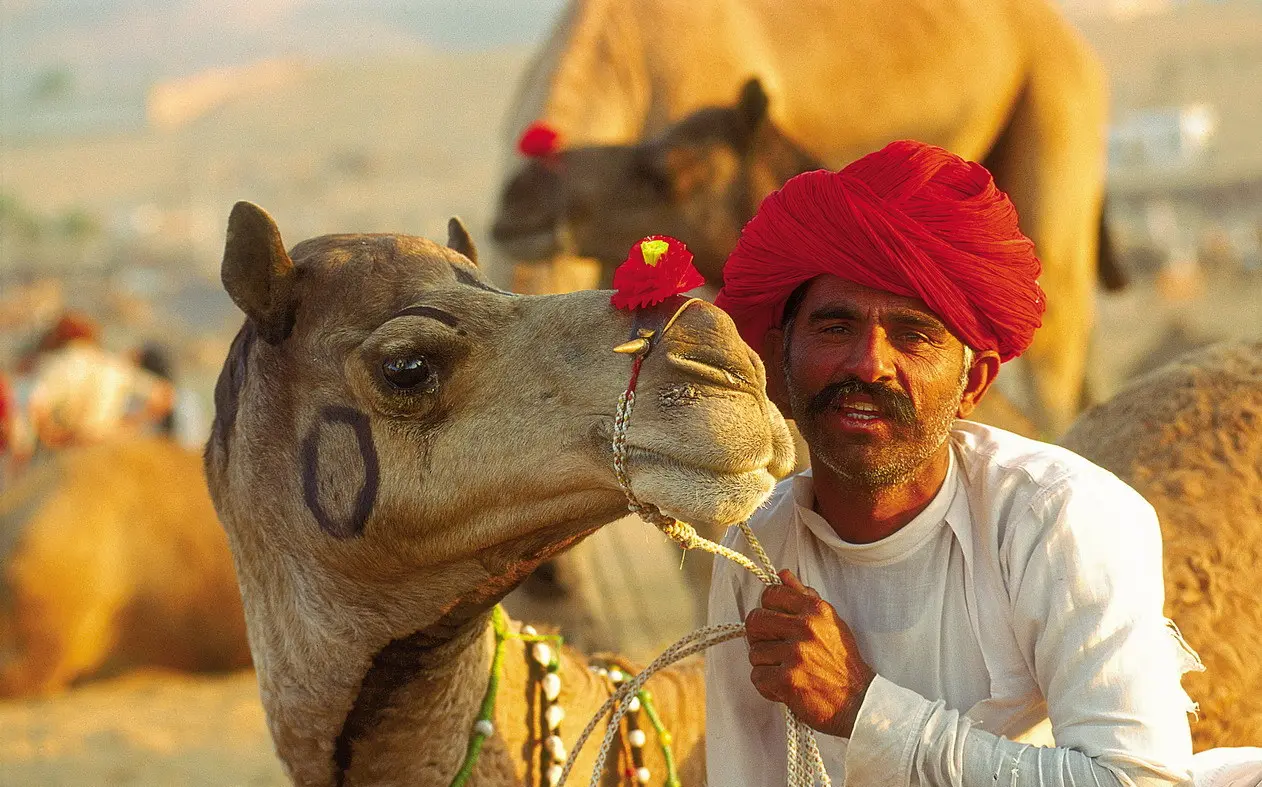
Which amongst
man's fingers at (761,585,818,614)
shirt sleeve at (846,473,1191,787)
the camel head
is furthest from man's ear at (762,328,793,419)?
the camel head

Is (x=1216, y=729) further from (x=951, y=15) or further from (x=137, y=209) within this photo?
(x=137, y=209)

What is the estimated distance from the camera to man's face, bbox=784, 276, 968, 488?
2396mm

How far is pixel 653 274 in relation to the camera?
2.15 metres

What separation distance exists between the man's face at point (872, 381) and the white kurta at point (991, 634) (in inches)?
5.7

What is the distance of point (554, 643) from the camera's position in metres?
2.97

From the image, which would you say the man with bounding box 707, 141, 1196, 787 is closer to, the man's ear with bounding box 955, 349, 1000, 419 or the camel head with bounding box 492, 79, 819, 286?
the man's ear with bounding box 955, 349, 1000, 419

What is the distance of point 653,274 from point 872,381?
43 centimetres

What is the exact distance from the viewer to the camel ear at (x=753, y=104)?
5.60m

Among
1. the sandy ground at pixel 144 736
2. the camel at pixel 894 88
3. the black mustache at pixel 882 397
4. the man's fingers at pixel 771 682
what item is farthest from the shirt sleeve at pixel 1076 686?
the camel at pixel 894 88

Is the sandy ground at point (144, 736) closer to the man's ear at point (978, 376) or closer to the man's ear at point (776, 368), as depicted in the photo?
the man's ear at point (776, 368)

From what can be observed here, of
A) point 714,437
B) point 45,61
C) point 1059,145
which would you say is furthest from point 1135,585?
point 45,61

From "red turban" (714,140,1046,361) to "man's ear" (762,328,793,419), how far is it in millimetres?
92

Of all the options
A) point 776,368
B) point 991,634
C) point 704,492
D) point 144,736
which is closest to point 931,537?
point 991,634

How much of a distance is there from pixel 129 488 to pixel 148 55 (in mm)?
111157
